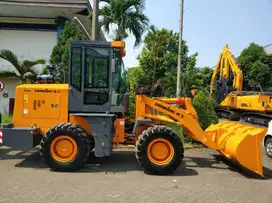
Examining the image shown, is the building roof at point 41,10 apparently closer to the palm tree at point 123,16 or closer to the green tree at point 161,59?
the palm tree at point 123,16

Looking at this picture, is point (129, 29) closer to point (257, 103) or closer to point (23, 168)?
point (257, 103)

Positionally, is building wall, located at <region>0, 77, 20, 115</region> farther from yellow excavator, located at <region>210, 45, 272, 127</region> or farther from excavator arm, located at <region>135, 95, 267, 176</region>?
excavator arm, located at <region>135, 95, 267, 176</region>

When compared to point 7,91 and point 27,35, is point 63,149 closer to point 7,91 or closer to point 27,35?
point 7,91

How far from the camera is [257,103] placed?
18.7 meters

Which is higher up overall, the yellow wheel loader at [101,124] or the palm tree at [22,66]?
the palm tree at [22,66]

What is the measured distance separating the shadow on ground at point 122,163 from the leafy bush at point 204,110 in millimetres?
2346

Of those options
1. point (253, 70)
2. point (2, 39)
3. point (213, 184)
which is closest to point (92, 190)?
point (213, 184)

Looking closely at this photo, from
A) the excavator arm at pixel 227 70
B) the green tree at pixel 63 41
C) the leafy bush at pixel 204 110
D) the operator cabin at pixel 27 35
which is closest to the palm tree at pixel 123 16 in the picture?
the green tree at pixel 63 41

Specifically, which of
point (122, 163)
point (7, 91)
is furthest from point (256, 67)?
point (122, 163)

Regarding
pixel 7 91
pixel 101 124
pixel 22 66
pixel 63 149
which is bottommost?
pixel 63 149

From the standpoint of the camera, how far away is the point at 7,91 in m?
22.3

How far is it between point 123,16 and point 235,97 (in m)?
9.31

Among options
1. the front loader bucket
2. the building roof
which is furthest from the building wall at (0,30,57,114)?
the front loader bucket

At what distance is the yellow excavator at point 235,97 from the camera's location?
60.3 feet
